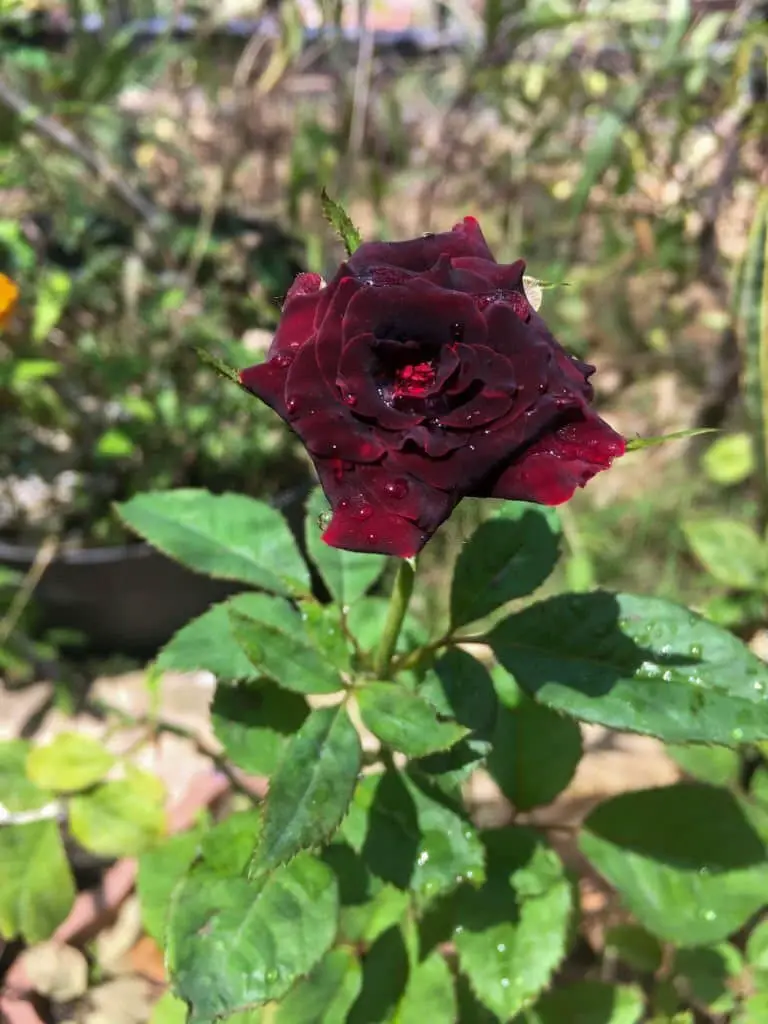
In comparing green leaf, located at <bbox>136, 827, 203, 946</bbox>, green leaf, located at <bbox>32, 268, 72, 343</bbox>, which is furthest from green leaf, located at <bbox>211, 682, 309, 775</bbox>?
green leaf, located at <bbox>32, 268, 72, 343</bbox>

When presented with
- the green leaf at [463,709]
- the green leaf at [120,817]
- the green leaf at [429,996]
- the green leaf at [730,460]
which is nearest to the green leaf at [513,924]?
the green leaf at [429,996]

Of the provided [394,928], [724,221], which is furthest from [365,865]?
[724,221]

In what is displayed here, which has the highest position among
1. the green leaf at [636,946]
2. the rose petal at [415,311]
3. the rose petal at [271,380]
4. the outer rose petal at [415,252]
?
the outer rose petal at [415,252]

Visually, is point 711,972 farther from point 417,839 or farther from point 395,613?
point 395,613

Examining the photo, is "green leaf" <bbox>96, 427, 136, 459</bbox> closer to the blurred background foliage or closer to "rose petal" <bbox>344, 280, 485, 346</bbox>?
the blurred background foliage

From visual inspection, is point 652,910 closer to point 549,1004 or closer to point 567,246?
point 549,1004

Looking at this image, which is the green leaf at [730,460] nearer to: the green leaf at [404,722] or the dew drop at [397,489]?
the green leaf at [404,722]

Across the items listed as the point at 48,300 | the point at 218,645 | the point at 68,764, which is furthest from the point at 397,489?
the point at 48,300
